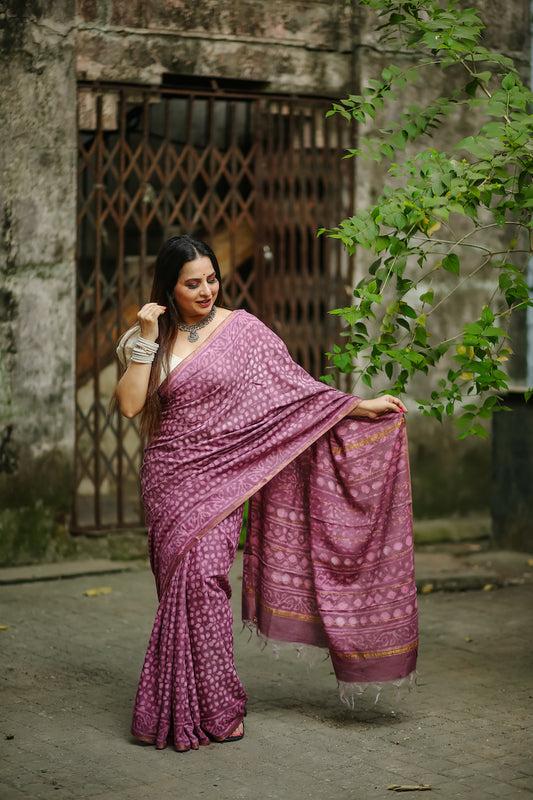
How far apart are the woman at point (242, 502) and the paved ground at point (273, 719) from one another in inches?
8.2

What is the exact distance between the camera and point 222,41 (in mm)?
7875

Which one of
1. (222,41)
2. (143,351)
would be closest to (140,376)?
(143,351)

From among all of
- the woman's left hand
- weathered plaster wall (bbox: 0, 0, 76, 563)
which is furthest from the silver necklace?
weathered plaster wall (bbox: 0, 0, 76, 563)

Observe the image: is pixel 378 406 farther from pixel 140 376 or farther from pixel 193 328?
pixel 140 376

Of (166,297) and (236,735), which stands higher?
(166,297)

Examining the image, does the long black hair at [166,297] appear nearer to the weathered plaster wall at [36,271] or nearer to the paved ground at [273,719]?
the paved ground at [273,719]

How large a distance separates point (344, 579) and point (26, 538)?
3.34m

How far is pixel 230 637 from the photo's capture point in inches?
175

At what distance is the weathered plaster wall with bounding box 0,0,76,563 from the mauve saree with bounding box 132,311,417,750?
9.62 feet

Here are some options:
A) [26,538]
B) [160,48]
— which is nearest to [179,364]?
[26,538]

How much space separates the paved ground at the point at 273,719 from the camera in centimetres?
400

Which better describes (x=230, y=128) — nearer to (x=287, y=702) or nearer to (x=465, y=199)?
(x=465, y=199)

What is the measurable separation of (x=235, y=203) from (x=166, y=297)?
3.67 meters

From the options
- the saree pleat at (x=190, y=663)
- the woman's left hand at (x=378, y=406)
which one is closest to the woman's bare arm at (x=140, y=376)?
the saree pleat at (x=190, y=663)
